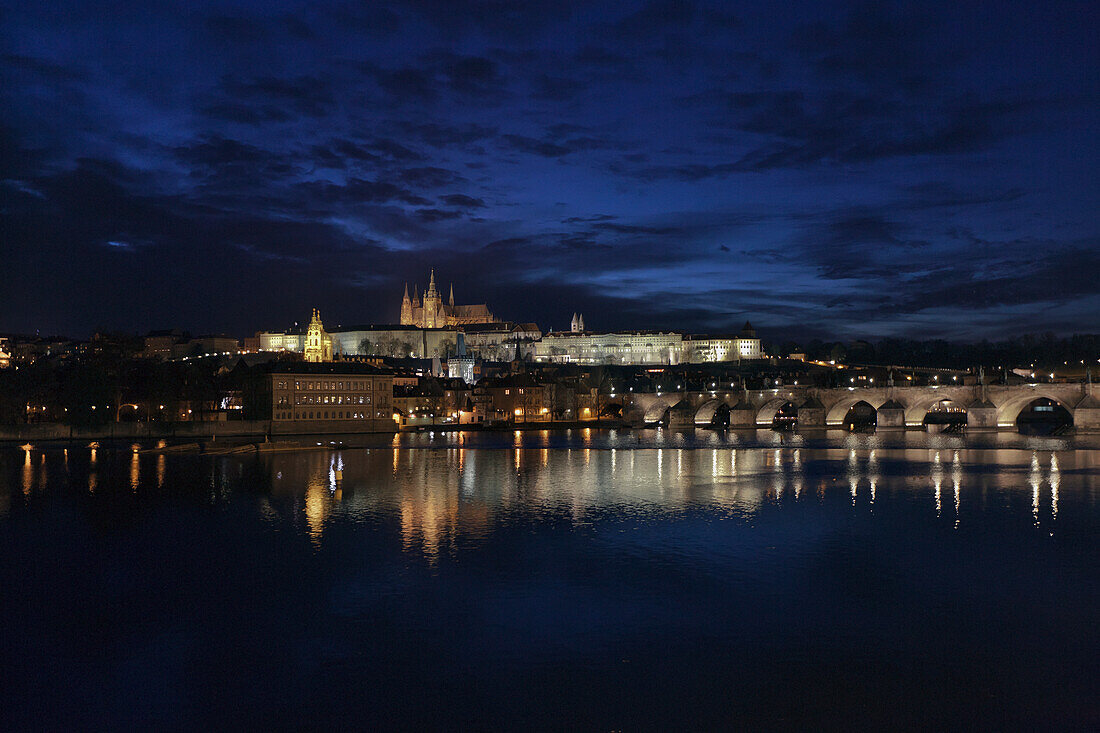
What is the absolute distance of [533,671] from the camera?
33.3ft

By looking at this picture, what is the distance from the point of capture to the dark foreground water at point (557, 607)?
30.5ft

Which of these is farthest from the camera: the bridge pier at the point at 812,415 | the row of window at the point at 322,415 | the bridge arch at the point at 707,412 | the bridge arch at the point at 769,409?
the bridge arch at the point at 707,412

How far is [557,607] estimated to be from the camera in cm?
1280

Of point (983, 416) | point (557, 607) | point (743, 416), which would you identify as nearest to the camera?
point (557, 607)

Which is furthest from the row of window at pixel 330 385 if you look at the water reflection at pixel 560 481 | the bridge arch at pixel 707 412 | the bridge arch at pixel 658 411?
the bridge arch at pixel 707 412

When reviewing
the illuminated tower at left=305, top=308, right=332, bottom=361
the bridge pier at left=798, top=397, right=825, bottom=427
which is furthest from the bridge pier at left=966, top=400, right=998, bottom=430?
the illuminated tower at left=305, top=308, right=332, bottom=361

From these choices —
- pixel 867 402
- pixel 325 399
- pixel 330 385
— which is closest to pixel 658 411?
pixel 867 402

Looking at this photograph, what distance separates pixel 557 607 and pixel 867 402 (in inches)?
2324

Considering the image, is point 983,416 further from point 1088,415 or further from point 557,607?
point 557,607

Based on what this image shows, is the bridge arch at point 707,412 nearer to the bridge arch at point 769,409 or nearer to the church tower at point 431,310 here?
the bridge arch at point 769,409

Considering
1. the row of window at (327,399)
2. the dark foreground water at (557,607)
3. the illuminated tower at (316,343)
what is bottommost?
the dark foreground water at (557,607)

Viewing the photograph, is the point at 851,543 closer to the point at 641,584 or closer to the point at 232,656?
the point at 641,584

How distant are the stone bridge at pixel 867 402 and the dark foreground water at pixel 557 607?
2930cm

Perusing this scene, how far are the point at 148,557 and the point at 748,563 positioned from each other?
12104mm
